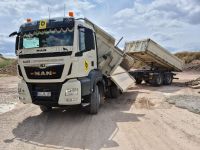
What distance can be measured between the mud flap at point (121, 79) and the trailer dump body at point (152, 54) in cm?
342

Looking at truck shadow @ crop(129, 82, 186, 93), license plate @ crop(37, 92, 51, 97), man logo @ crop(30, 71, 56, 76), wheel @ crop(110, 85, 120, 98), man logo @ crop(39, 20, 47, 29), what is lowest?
truck shadow @ crop(129, 82, 186, 93)

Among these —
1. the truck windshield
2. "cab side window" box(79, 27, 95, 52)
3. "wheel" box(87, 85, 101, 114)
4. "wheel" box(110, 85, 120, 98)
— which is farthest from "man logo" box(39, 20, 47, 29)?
"wheel" box(110, 85, 120, 98)

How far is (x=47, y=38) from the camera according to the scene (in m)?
8.99

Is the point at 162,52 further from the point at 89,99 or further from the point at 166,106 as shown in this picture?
the point at 89,99

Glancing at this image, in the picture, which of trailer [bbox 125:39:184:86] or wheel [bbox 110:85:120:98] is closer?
wheel [bbox 110:85:120:98]

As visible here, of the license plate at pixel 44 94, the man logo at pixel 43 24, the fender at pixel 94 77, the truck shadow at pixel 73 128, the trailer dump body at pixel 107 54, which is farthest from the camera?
the trailer dump body at pixel 107 54

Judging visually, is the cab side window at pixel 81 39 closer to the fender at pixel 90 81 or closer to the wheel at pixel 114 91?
the fender at pixel 90 81

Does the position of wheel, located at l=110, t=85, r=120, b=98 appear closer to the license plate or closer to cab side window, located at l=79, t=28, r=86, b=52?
cab side window, located at l=79, t=28, r=86, b=52

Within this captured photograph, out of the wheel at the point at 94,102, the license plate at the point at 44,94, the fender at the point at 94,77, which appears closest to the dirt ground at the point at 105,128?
the wheel at the point at 94,102

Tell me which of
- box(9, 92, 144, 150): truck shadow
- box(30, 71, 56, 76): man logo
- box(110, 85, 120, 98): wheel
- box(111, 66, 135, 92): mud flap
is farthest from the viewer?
box(110, 85, 120, 98): wheel

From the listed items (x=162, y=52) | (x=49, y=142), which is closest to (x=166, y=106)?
(x=49, y=142)

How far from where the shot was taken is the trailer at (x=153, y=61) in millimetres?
17562

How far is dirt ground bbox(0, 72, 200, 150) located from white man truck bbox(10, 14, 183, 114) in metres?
0.72

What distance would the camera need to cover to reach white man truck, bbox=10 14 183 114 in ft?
28.5
